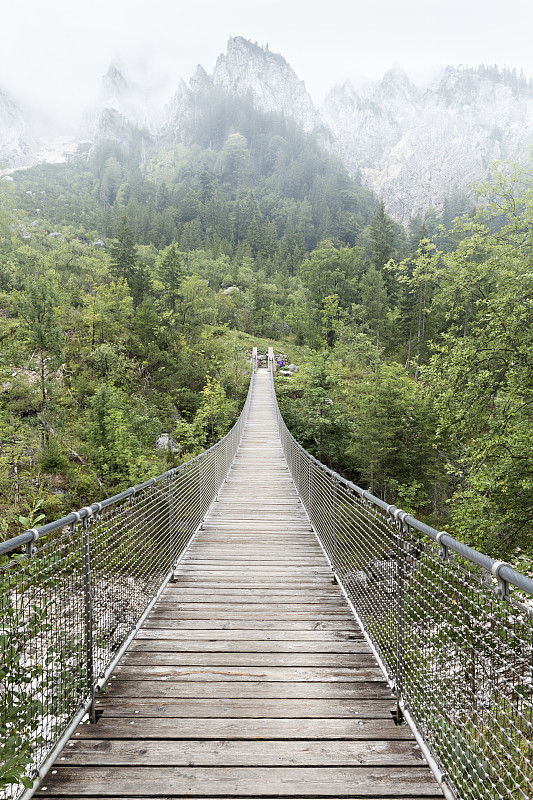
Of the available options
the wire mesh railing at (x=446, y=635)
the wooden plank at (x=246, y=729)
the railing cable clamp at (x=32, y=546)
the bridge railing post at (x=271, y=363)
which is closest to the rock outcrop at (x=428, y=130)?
the bridge railing post at (x=271, y=363)

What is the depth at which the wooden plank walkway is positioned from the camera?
1.75 meters

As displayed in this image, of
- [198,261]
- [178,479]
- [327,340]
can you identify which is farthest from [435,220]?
[178,479]

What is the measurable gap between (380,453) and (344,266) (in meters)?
25.8

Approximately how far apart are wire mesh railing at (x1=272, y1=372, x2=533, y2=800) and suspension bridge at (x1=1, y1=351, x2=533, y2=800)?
0.02 metres

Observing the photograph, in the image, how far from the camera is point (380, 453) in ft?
48.5

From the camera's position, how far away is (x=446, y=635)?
216 centimetres

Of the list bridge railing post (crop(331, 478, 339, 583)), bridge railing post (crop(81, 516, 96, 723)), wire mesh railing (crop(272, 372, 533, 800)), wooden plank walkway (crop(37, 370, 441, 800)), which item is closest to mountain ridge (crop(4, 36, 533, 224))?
A: bridge railing post (crop(331, 478, 339, 583))

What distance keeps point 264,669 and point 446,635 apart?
3.84 ft

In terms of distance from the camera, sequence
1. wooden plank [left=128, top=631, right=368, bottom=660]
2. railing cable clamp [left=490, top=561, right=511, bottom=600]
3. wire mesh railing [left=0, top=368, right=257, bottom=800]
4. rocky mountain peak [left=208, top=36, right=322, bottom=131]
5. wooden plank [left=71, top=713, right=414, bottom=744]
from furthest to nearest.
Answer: rocky mountain peak [left=208, top=36, right=322, bottom=131] < wooden plank [left=128, top=631, right=368, bottom=660] < wooden plank [left=71, top=713, right=414, bottom=744] < wire mesh railing [left=0, top=368, right=257, bottom=800] < railing cable clamp [left=490, top=561, right=511, bottom=600]

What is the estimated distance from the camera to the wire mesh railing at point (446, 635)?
144 cm

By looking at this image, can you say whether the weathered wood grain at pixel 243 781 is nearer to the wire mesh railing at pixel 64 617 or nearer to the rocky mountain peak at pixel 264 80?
the wire mesh railing at pixel 64 617

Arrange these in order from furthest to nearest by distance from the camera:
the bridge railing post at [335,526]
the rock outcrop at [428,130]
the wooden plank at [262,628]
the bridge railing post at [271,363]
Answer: the rock outcrop at [428,130]
the bridge railing post at [271,363]
the bridge railing post at [335,526]
the wooden plank at [262,628]

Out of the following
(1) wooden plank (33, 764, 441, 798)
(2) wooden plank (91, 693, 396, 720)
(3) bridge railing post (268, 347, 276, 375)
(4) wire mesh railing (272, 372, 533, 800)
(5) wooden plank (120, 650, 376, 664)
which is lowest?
(5) wooden plank (120, 650, 376, 664)

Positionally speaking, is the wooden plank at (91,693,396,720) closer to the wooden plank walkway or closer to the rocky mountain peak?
the wooden plank walkway
